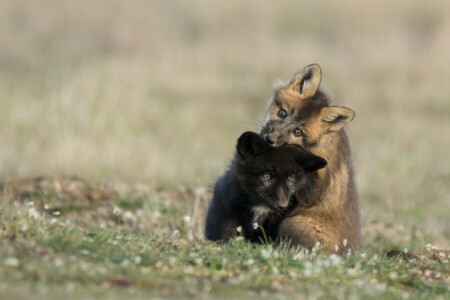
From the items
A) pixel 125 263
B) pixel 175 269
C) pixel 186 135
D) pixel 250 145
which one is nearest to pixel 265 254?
pixel 175 269

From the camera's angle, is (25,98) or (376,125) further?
(376,125)

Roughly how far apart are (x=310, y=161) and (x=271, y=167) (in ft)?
1.42

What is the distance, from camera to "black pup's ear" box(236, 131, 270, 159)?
25.8 ft

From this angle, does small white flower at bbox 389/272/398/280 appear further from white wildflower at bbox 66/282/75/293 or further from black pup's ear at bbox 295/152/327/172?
white wildflower at bbox 66/282/75/293

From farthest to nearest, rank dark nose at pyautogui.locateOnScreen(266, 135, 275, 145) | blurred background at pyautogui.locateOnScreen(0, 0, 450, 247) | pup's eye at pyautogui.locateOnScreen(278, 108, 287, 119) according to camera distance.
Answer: blurred background at pyautogui.locateOnScreen(0, 0, 450, 247) → pup's eye at pyautogui.locateOnScreen(278, 108, 287, 119) → dark nose at pyautogui.locateOnScreen(266, 135, 275, 145)

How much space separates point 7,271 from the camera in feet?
18.6

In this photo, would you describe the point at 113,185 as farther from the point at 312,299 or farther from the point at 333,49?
the point at 333,49

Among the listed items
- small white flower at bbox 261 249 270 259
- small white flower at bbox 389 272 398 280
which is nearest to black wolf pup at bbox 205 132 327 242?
small white flower at bbox 261 249 270 259

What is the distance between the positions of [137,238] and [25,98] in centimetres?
1231

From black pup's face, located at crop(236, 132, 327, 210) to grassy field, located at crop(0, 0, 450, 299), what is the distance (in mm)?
836

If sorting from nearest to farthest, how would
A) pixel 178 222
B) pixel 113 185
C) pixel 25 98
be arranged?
pixel 178 222, pixel 113 185, pixel 25 98

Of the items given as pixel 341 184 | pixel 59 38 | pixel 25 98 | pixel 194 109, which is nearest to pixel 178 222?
pixel 341 184

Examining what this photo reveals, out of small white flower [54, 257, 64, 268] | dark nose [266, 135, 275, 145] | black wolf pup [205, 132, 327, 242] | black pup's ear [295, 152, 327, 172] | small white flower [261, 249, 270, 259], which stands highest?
dark nose [266, 135, 275, 145]

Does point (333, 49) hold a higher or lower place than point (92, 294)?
higher
